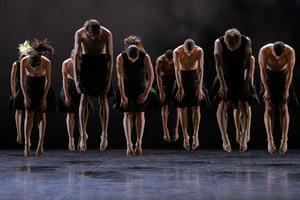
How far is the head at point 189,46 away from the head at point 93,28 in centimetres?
162

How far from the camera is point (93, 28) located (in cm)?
708

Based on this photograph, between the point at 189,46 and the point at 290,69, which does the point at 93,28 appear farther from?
the point at 290,69

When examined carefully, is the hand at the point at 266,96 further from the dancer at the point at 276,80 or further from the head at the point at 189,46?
the head at the point at 189,46

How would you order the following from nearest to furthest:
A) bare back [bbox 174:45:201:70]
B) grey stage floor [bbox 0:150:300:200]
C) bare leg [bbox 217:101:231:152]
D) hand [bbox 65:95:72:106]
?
grey stage floor [bbox 0:150:300:200]
bare leg [bbox 217:101:231:152]
hand [bbox 65:95:72:106]
bare back [bbox 174:45:201:70]

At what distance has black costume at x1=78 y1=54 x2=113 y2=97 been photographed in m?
7.14

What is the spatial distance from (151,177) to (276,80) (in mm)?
2799

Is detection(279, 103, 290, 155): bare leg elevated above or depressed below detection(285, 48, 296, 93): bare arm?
below

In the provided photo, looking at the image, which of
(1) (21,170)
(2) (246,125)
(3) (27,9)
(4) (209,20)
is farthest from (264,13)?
(1) (21,170)

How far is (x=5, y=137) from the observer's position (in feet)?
34.8

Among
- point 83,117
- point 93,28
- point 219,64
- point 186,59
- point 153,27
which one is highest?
point 153,27

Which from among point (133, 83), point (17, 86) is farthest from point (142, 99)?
point (17, 86)

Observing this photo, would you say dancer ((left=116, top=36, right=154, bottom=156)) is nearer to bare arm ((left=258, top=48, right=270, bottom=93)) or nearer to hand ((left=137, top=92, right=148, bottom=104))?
hand ((left=137, top=92, right=148, bottom=104))

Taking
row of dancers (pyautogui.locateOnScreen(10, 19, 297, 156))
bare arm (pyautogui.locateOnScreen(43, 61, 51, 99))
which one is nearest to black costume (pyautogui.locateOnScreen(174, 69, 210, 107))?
row of dancers (pyautogui.locateOnScreen(10, 19, 297, 156))

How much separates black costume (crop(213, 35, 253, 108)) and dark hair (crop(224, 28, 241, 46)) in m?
0.09
